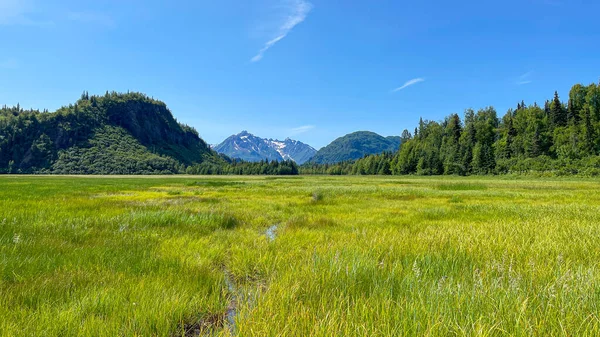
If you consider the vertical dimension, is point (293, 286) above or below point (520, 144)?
below

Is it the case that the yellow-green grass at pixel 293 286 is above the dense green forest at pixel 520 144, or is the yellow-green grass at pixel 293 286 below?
below

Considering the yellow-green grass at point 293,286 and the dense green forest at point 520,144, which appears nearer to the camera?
the yellow-green grass at point 293,286

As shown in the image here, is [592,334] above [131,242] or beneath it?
above

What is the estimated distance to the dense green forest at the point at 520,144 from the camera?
3622 inches

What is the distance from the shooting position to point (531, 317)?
9.18ft

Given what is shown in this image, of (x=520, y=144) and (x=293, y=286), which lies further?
(x=520, y=144)

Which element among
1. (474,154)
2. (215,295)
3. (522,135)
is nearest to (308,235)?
(215,295)

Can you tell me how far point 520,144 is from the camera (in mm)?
113188

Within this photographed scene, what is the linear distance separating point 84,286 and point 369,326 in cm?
422

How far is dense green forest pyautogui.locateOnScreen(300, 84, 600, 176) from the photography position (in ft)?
302

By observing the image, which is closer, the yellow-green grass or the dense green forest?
the yellow-green grass

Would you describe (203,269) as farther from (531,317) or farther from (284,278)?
(531,317)

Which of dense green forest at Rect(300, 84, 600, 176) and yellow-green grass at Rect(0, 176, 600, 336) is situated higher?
dense green forest at Rect(300, 84, 600, 176)

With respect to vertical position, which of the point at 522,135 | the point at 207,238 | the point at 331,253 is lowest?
the point at 207,238
